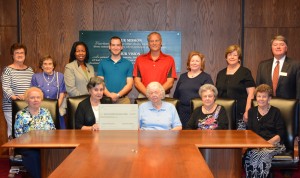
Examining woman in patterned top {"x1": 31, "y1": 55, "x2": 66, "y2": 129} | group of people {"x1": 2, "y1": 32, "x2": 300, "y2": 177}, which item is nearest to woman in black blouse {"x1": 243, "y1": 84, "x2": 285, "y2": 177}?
group of people {"x1": 2, "y1": 32, "x2": 300, "y2": 177}

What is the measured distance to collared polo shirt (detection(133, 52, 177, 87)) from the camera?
5613mm

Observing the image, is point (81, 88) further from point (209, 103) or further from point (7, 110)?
point (209, 103)

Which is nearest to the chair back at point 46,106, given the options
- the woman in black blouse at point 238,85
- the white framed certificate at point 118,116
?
the white framed certificate at point 118,116

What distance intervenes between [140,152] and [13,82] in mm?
3023

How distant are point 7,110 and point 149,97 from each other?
2.22 meters

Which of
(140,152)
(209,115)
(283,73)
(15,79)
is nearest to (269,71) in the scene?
(283,73)

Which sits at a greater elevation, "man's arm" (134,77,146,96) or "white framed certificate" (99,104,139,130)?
"man's arm" (134,77,146,96)

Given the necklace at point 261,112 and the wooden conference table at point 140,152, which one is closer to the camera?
the wooden conference table at point 140,152

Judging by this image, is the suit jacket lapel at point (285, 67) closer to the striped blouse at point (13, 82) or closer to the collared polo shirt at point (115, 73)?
the collared polo shirt at point (115, 73)

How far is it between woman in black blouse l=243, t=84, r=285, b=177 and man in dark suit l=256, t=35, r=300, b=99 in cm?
77

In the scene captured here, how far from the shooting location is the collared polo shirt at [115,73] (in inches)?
220

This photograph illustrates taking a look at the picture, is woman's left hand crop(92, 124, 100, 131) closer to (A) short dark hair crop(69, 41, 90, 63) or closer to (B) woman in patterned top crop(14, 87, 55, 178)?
(B) woman in patterned top crop(14, 87, 55, 178)

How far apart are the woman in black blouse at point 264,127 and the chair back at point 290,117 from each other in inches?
3.4

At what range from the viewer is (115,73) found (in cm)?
561
